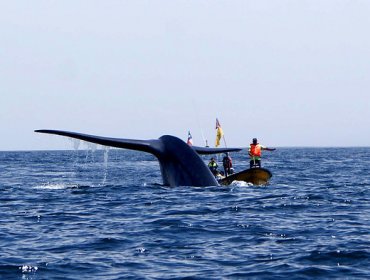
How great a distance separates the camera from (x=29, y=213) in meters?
16.2

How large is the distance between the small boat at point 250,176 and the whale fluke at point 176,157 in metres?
3.18

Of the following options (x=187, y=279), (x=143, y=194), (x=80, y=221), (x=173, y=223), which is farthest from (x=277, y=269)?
(x=143, y=194)

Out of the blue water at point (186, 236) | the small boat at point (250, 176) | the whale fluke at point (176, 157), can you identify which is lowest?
the blue water at point (186, 236)

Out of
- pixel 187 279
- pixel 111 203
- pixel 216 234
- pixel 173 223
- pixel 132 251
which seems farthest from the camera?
pixel 111 203

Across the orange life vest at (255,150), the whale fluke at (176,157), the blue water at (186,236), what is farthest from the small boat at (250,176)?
the blue water at (186,236)

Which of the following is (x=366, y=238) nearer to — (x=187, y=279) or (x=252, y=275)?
(x=252, y=275)

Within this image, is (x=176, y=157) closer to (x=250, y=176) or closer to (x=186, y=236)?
(x=250, y=176)

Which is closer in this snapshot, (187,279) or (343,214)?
(187,279)

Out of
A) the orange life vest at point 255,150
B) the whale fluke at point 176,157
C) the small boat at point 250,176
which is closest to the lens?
the whale fluke at point 176,157

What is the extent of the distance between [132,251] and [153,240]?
42.8 inches

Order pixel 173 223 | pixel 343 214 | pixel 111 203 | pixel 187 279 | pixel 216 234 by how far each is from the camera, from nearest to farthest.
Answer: pixel 187 279 < pixel 216 234 < pixel 173 223 < pixel 343 214 < pixel 111 203

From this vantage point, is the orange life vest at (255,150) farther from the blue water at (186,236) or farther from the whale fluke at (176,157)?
the blue water at (186,236)

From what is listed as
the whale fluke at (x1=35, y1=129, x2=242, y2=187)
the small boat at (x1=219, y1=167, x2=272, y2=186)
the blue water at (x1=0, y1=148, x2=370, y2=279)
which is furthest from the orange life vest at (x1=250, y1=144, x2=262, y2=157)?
the blue water at (x1=0, y1=148, x2=370, y2=279)

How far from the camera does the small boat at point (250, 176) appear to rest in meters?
24.0
